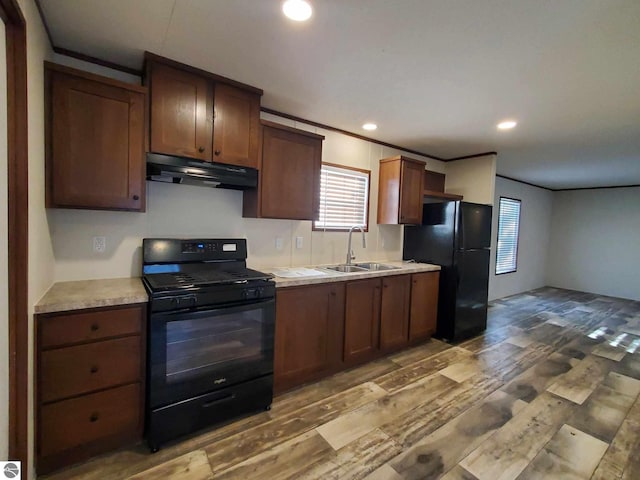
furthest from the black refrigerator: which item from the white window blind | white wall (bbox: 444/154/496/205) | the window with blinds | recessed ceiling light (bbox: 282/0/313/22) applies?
recessed ceiling light (bbox: 282/0/313/22)

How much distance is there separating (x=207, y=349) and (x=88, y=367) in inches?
24.4

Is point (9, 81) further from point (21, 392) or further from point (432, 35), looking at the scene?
point (432, 35)

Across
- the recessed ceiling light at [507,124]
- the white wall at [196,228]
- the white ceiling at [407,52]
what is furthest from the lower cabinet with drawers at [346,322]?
the recessed ceiling light at [507,124]

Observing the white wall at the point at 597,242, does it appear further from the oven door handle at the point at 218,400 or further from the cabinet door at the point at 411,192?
the oven door handle at the point at 218,400

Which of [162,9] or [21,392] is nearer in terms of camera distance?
[21,392]

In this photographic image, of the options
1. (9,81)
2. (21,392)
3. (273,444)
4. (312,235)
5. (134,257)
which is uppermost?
(9,81)

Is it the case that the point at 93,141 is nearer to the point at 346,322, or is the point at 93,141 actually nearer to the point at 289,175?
the point at 289,175

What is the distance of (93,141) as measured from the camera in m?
1.82

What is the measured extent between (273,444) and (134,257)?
5.34 feet

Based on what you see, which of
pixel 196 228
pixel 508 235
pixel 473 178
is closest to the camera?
pixel 196 228

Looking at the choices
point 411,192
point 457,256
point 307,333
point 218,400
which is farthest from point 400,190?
point 218,400

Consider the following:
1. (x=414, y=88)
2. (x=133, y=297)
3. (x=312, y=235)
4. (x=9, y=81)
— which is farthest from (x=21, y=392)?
(x=414, y=88)

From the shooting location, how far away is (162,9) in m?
1.54

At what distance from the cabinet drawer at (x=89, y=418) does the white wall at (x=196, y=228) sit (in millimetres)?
831
